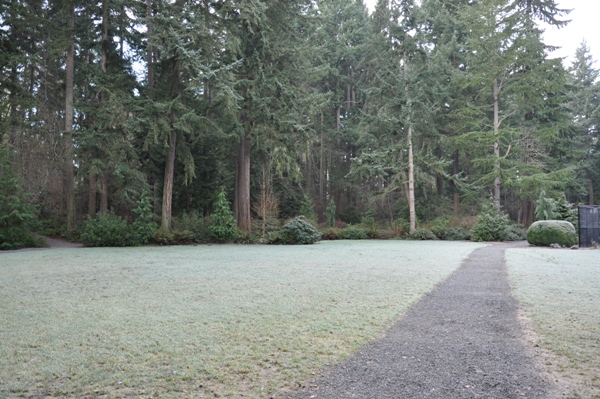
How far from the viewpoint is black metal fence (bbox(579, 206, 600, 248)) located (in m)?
15.2

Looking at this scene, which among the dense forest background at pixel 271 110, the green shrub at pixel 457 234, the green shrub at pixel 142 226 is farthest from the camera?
the green shrub at pixel 457 234

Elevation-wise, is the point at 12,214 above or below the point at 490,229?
above

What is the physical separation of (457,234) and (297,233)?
32.2ft

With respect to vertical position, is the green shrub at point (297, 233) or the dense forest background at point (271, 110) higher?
the dense forest background at point (271, 110)

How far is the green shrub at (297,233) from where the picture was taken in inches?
732

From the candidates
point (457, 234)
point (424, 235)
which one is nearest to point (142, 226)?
point (424, 235)

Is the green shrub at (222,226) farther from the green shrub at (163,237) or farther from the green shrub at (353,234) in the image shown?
the green shrub at (353,234)

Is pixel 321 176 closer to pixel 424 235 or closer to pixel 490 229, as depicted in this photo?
pixel 424 235

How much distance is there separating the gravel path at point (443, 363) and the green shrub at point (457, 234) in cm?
1840

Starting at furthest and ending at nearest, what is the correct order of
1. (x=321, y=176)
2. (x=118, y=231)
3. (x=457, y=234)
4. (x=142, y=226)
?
(x=321, y=176), (x=457, y=234), (x=142, y=226), (x=118, y=231)

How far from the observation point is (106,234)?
16344mm

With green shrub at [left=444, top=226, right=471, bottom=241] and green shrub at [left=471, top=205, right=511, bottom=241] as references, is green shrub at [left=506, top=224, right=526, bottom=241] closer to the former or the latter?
green shrub at [left=471, top=205, right=511, bottom=241]

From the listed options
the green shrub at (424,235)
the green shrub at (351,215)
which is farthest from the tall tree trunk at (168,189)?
the green shrub at (351,215)

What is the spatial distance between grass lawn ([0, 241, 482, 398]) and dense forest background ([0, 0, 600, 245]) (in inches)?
433
